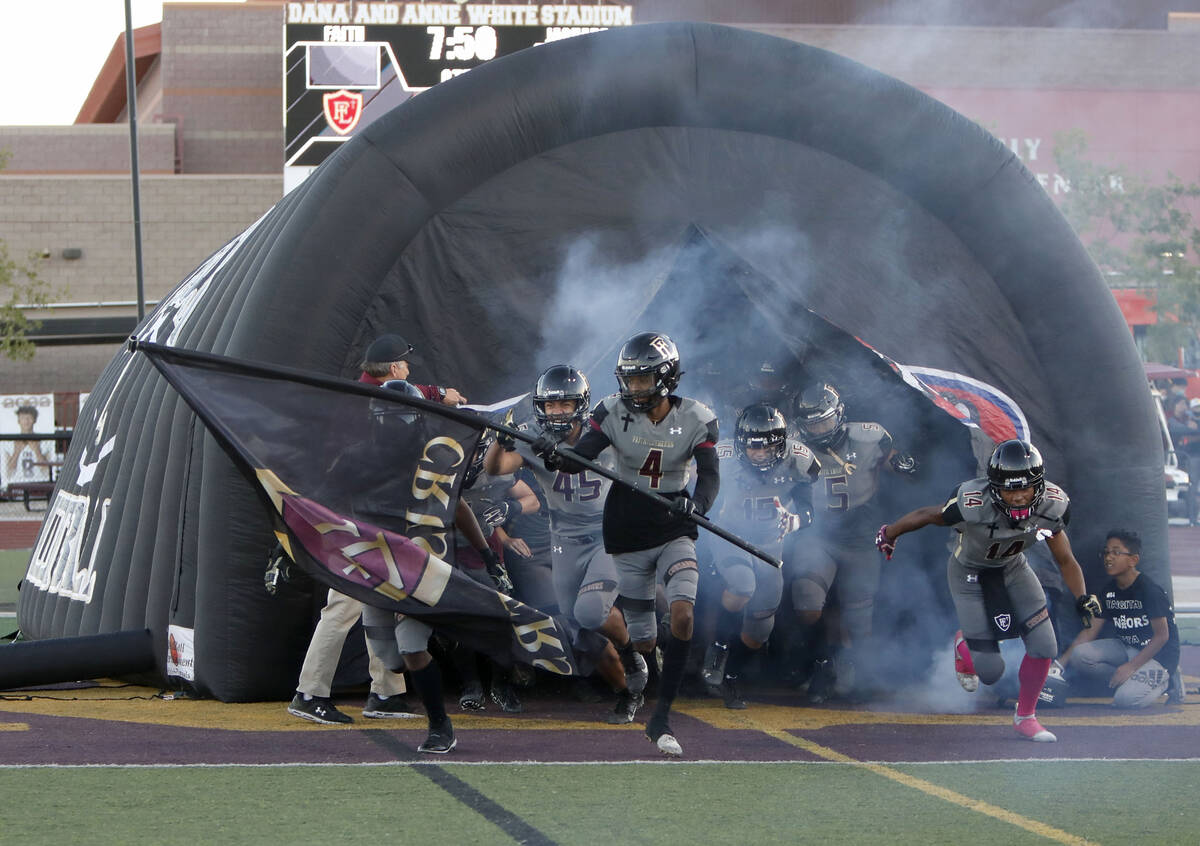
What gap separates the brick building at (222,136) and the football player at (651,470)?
15683mm

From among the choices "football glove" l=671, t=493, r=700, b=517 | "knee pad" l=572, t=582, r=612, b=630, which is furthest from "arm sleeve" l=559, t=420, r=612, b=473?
"knee pad" l=572, t=582, r=612, b=630

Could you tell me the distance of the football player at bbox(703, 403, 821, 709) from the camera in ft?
24.2

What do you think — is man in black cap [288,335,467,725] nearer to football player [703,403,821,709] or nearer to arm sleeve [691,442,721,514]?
arm sleeve [691,442,721,514]

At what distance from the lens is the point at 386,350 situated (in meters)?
6.99

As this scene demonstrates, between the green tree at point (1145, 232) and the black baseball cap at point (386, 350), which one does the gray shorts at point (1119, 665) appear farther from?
the green tree at point (1145, 232)

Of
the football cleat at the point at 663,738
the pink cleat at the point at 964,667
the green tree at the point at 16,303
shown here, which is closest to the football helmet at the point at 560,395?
the football cleat at the point at 663,738

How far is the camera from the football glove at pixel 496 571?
7176 millimetres

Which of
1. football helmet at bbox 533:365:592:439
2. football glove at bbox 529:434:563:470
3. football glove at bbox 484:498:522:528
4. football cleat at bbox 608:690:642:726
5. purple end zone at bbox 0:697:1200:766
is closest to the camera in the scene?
purple end zone at bbox 0:697:1200:766

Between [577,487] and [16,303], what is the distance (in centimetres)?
A: 2432

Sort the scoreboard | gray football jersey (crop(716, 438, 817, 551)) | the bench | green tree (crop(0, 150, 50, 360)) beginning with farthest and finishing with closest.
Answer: green tree (crop(0, 150, 50, 360)) < the scoreboard < the bench < gray football jersey (crop(716, 438, 817, 551))

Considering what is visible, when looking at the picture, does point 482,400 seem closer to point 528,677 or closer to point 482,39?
point 528,677

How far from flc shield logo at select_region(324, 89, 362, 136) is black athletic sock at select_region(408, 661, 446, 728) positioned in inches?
851

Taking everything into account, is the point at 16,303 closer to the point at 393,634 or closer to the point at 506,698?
the point at 506,698

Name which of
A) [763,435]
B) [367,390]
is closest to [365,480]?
[367,390]
